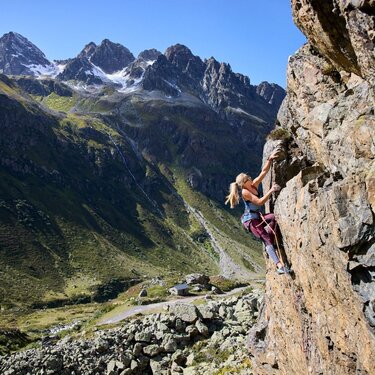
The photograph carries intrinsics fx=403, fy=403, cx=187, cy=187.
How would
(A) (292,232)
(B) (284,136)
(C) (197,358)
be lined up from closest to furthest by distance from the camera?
(A) (292,232) → (B) (284,136) → (C) (197,358)

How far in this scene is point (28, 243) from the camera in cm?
17538

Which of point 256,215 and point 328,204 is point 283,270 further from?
point 328,204

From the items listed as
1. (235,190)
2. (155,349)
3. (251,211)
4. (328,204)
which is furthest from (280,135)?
(155,349)

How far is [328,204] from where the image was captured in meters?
12.5

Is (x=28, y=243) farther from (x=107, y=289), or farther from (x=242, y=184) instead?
(x=242, y=184)

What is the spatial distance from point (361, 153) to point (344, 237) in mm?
2681

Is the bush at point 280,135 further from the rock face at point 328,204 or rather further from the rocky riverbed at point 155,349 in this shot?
the rocky riverbed at point 155,349

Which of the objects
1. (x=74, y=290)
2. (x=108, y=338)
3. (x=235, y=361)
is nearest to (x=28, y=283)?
(x=74, y=290)

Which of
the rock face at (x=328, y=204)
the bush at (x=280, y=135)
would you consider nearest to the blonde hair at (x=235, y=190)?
the rock face at (x=328, y=204)

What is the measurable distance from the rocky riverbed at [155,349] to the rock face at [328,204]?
499 inches

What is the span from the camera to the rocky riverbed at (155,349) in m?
30.7

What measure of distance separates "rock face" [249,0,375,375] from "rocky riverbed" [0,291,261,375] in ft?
41.5

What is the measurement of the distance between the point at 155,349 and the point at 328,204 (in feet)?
80.4

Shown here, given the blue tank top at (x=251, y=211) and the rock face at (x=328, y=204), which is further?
the blue tank top at (x=251, y=211)
